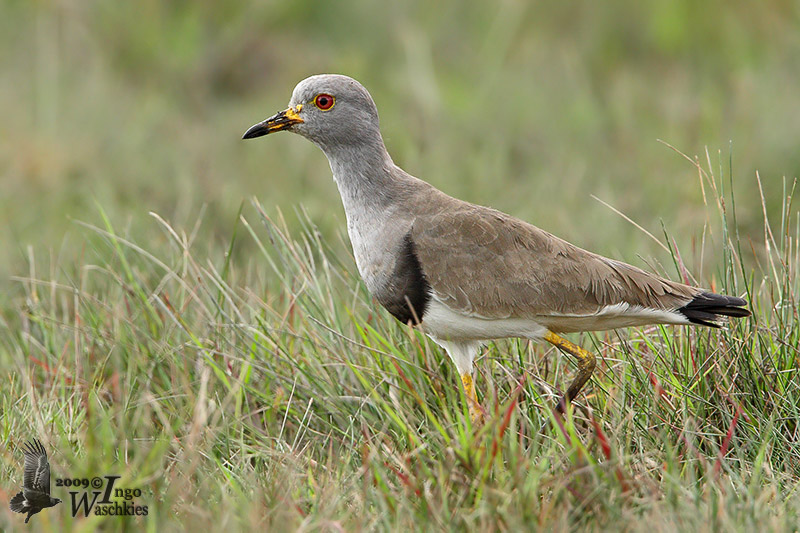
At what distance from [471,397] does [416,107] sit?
514 centimetres

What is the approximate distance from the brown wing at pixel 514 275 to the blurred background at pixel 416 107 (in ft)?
6.53

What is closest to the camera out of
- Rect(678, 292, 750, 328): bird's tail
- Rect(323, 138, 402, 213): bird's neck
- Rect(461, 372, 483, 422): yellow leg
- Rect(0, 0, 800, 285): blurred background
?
Rect(461, 372, 483, 422): yellow leg

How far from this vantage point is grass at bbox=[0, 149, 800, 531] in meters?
2.99

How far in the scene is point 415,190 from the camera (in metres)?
4.12

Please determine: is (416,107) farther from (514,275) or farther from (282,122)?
(514,275)

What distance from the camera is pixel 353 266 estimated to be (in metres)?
5.11

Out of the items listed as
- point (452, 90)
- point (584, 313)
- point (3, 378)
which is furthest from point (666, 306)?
point (452, 90)

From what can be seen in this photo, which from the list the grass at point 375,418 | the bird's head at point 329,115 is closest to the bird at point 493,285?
the grass at point 375,418

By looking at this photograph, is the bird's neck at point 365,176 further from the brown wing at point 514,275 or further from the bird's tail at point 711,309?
the bird's tail at point 711,309

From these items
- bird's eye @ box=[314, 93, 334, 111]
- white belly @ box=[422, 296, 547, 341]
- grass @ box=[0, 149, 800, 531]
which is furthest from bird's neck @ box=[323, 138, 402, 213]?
white belly @ box=[422, 296, 547, 341]

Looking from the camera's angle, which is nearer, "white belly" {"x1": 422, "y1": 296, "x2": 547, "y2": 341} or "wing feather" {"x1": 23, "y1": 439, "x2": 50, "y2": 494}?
"wing feather" {"x1": 23, "y1": 439, "x2": 50, "y2": 494}

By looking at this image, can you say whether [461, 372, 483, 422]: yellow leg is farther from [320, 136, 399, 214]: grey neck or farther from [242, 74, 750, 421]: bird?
[320, 136, 399, 214]: grey neck

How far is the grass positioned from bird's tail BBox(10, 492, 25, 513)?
97mm

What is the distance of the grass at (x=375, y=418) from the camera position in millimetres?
2994
